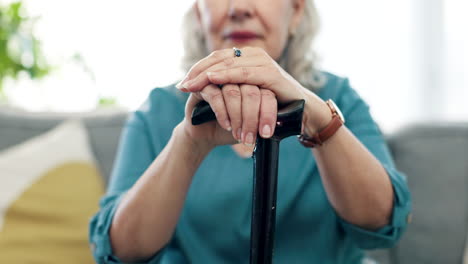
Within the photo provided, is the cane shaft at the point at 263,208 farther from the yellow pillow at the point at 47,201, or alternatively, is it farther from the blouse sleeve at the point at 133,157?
the yellow pillow at the point at 47,201

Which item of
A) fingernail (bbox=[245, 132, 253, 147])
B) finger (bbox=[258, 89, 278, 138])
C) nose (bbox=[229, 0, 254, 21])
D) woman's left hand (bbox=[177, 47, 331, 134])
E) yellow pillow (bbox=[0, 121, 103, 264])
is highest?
nose (bbox=[229, 0, 254, 21])

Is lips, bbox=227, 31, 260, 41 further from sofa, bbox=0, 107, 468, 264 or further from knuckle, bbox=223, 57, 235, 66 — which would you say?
sofa, bbox=0, 107, 468, 264

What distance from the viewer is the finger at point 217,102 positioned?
0.57 m

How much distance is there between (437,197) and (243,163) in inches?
26.3

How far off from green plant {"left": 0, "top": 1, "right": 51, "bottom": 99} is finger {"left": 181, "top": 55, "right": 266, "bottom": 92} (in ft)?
6.04

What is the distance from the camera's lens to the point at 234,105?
57 cm

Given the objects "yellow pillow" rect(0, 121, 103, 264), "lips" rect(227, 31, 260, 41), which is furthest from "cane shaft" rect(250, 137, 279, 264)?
"yellow pillow" rect(0, 121, 103, 264)

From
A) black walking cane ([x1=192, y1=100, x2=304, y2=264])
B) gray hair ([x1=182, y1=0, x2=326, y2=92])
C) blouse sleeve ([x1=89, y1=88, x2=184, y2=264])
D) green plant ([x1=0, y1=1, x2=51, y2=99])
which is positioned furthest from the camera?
green plant ([x1=0, y1=1, x2=51, y2=99])

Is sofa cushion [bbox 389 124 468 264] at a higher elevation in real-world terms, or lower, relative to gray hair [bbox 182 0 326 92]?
lower

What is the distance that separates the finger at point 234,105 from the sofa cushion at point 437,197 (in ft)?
3.06

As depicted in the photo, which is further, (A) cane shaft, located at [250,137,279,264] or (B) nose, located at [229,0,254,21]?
(B) nose, located at [229,0,254,21]

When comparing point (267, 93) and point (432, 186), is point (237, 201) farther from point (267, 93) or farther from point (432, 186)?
point (432, 186)

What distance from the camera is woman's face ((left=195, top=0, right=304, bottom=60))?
2.53 feet

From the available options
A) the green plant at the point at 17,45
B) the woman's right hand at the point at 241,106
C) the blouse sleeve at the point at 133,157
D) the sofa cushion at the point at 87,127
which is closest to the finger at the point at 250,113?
the woman's right hand at the point at 241,106
